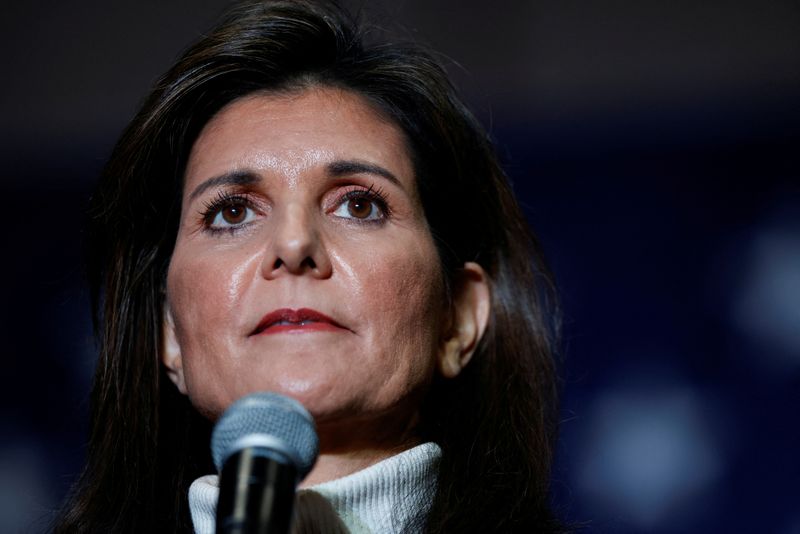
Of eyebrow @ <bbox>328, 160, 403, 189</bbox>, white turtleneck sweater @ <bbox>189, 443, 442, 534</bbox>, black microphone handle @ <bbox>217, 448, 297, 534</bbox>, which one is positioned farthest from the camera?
eyebrow @ <bbox>328, 160, 403, 189</bbox>

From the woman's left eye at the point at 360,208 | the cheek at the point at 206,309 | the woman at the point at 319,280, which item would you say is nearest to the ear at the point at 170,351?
the woman at the point at 319,280

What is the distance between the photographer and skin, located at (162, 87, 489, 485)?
64.4 inches

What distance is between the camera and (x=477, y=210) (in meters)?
2.10

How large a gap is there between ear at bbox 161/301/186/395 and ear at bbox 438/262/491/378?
449 mm

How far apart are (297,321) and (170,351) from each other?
0.44m

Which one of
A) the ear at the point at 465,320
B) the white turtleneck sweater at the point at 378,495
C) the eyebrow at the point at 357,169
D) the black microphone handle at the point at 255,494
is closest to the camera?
the black microphone handle at the point at 255,494

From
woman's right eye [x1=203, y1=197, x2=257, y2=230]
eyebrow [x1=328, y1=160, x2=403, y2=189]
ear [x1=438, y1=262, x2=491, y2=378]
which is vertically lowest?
ear [x1=438, y1=262, x2=491, y2=378]

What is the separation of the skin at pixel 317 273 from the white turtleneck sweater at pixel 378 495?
8 cm

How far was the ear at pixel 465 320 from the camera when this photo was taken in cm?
193

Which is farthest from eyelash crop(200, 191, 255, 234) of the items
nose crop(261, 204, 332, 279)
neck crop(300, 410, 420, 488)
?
neck crop(300, 410, 420, 488)

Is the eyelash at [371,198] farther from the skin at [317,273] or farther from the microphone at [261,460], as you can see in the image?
the microphone at [261,460]

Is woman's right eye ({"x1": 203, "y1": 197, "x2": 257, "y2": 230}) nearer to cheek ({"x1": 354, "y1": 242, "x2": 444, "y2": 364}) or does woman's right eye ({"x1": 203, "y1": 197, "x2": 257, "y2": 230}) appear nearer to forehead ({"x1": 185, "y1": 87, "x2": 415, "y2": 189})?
forehead ({"x1": 185, "y1": 87, "x2": 415, "y2": 189})

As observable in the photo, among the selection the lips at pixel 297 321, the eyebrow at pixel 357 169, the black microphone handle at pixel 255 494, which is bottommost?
the lips at pixel 297 321

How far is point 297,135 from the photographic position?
1801 mm
